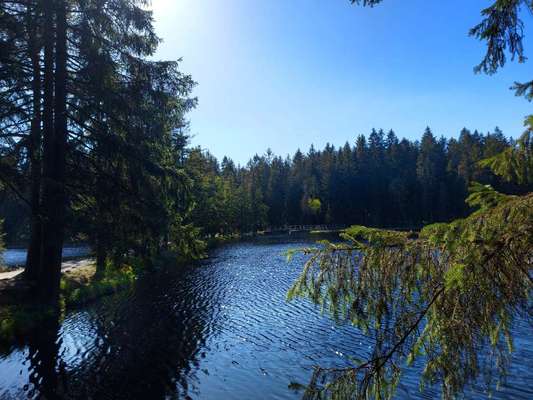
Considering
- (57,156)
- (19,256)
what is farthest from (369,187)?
(57,156)

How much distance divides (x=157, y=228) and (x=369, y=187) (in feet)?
279

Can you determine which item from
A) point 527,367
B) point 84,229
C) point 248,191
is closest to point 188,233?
point 84,229

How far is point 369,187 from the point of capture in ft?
311

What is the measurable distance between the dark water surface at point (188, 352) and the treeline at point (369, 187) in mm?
60135

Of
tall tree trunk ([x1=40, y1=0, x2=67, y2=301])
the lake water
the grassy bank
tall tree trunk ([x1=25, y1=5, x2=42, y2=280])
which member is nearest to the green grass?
the grassy bank

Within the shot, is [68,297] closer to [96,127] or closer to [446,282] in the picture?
[96,127]

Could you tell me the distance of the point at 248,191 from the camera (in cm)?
9250

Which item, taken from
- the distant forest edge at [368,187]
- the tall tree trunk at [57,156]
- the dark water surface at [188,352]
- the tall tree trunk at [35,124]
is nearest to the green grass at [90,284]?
the dark water surface at [188,352]

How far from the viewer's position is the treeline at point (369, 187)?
8681cm

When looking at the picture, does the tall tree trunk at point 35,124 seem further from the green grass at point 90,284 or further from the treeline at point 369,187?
the treeline at point 369,187

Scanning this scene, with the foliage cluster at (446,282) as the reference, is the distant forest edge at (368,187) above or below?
above

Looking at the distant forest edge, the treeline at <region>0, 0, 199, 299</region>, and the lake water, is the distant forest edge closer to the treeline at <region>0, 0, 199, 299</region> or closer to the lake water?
the lake water

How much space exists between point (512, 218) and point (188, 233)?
15105 millimetres

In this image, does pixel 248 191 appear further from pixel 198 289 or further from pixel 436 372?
pixel 436 372
